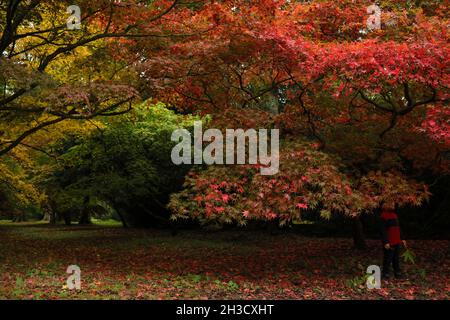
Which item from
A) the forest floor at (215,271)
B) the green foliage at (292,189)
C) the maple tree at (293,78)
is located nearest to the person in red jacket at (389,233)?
the green foliage at (292,189)

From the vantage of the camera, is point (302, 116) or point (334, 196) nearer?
point (334, 196)

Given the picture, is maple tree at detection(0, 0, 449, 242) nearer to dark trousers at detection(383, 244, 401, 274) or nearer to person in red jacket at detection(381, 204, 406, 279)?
person in red jacket at detection(381, 204, 406, 279)

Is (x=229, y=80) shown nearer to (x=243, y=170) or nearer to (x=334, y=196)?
(x=243, y=170)

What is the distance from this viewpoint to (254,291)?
830 cm

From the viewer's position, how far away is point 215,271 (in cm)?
1070

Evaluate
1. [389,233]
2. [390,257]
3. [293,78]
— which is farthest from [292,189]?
[293,78]

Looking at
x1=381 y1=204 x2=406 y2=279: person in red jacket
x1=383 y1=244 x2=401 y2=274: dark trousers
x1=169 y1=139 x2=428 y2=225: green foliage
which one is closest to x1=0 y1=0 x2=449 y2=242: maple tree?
x1=169 y1=139 x2=428 y2=225: green foliage

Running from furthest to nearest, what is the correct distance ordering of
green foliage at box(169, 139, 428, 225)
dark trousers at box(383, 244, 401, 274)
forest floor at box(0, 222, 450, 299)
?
dark trousers at box(383, 244, 401, 274) → green foliage at box(169, 139, 428, 225) → forest floor at box(0, 222, 450, 299)

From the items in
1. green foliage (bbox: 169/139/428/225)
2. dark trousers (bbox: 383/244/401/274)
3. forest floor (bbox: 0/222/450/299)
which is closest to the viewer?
forest floor (bbox: 0/222/450/299)

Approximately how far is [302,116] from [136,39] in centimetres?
454

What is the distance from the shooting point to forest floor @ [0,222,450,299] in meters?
8.06

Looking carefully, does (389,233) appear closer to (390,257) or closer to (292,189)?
(390,257)

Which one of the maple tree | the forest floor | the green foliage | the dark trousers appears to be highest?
the maple tree

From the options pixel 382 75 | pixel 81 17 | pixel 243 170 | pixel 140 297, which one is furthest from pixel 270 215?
pixel 81 17
